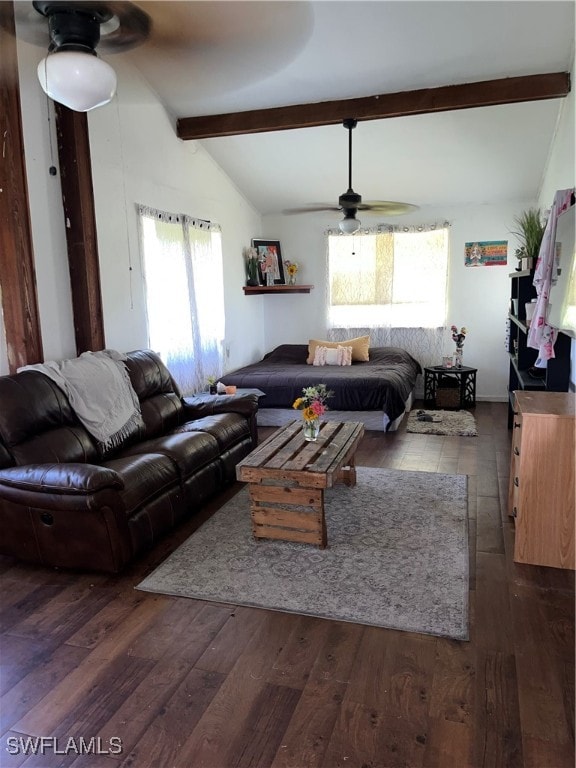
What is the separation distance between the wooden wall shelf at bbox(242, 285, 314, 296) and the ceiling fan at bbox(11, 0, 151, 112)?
141 inches

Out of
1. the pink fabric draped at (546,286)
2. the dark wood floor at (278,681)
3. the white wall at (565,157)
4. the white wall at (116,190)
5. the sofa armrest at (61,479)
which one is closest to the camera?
the dark wood floor at (278,681)

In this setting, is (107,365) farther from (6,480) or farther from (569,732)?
(569,732)

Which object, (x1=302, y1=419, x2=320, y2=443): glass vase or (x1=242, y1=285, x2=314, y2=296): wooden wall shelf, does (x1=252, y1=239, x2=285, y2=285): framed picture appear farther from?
(x1=302, y1=419, x2=320, y2=443): glass vase

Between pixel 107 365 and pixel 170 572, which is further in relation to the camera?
pixel 107 365

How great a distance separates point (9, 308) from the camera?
3.23 m

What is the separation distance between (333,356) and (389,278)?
1231mm

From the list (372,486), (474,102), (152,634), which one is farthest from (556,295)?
(152,634)

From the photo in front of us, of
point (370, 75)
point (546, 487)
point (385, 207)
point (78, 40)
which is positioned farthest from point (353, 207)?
point (546, 487)

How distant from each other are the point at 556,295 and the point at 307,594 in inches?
81.3

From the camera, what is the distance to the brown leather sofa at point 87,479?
8.18 ft

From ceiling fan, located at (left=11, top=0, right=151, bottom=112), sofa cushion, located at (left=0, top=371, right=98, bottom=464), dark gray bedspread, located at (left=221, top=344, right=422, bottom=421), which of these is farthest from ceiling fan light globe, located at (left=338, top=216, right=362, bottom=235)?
sofa cushion, located at (left=0, top=371, right=98, bottom=464)

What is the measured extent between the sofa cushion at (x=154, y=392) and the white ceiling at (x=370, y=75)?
6.88 ft

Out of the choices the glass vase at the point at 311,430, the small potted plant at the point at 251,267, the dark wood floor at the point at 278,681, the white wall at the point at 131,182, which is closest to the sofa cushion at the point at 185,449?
the glass vase at the point at 311,430

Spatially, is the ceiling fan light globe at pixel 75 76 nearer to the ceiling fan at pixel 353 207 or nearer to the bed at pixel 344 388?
the ceiling fan at pixel 353 207
